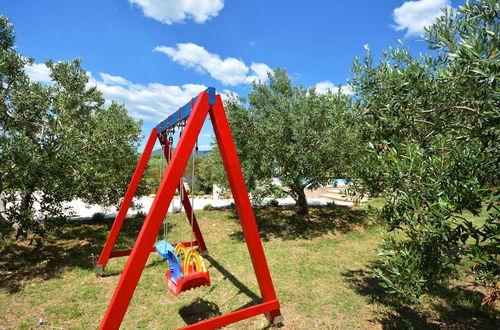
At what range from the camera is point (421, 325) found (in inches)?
194

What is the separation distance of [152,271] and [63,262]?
10.3 ft

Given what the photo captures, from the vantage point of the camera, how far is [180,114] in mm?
5242

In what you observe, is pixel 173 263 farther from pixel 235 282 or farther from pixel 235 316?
pixel 235 282

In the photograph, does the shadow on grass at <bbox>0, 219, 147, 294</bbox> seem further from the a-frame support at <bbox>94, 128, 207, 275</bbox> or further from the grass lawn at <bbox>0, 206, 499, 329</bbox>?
the a-frame support at <bbox>94, 128, 207, 275</bbox>

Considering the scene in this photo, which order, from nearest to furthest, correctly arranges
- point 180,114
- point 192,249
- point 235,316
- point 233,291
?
point 235,316 → point 192,249 → point 180,114 → point 233,291

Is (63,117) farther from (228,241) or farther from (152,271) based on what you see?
(228,241)

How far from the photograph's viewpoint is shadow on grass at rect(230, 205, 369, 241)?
39.0 feet

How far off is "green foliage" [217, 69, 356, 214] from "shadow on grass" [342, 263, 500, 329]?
5.11m

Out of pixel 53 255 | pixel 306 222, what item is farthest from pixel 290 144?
pixel 53 255

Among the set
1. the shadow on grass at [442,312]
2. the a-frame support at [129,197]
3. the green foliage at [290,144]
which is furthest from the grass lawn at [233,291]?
the green foliage at [290,144]

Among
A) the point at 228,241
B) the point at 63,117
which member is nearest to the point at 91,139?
the point at 63,117

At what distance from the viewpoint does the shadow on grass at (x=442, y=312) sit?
195 inches

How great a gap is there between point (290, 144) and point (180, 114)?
6065 millimetres

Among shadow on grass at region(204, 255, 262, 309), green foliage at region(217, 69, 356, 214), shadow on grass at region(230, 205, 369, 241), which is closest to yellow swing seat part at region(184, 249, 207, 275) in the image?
shadow on grass at region(204, 255, 262, 309)
